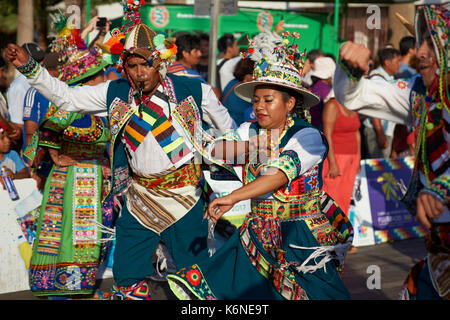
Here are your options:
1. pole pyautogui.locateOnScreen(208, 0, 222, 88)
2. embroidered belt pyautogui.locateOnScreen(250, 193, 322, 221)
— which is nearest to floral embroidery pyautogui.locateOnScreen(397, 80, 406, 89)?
embroidered belt pyautogui.locateOnScreen(250, 193, 322, 221)

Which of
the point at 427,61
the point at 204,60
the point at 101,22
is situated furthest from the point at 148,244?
the point at 204,60

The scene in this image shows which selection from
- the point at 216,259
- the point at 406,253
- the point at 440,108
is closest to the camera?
the point at 440,108

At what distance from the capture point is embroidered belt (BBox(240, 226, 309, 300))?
372 cm

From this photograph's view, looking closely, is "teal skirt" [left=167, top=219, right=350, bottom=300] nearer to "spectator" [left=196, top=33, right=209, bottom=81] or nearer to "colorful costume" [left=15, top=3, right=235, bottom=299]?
"colorful costume" [left=15, top=3, right=235, bottom=299]

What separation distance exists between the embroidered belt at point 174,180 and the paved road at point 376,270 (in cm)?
137

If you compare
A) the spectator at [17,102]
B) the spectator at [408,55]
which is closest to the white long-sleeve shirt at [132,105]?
the spectator at [17,102]

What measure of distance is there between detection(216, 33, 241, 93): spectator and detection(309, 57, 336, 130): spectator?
1125mm

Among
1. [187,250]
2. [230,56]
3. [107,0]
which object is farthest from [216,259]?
[107,0]

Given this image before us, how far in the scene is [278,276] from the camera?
3.74 metres

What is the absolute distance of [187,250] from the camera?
475 centimetres

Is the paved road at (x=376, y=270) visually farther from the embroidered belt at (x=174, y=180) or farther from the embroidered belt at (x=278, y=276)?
the embroidered belt at (x=278, y=276)

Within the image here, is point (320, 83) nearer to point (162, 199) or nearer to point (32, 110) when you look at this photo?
point (32, 110)
